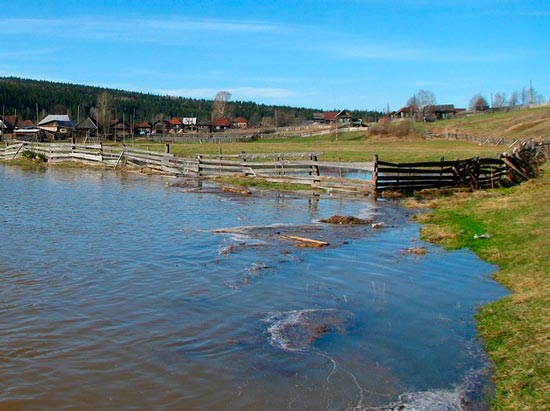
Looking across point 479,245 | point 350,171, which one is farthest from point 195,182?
point 479,245

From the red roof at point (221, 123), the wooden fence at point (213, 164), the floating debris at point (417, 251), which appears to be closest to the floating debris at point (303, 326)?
the floating debris at point (417, 251)

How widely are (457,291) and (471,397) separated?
4.10m

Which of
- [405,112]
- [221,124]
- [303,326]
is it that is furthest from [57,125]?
[303,326]

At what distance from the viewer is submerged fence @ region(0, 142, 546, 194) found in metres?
25.7

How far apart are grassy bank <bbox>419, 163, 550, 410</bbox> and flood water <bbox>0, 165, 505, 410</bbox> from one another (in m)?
0.29

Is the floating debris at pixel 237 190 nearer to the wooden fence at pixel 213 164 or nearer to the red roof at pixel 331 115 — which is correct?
the wooden fence at pixel 213 164

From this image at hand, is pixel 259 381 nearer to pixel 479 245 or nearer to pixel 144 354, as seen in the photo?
pixel 144 354

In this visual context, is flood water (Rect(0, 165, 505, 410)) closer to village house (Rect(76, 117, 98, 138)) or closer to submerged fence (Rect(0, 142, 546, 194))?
submerged fence (Rect(0, 142, 546, 194))

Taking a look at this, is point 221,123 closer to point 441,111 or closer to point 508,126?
point 441,111

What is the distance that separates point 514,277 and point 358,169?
18349 mm

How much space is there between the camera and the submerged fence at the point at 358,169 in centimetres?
2572

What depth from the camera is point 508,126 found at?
93.2 meters

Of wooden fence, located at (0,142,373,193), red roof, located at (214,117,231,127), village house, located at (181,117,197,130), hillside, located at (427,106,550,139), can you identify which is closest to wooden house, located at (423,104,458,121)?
hillside, located at (427,106,550,139)

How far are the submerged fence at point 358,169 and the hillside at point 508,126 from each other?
1683 inches
